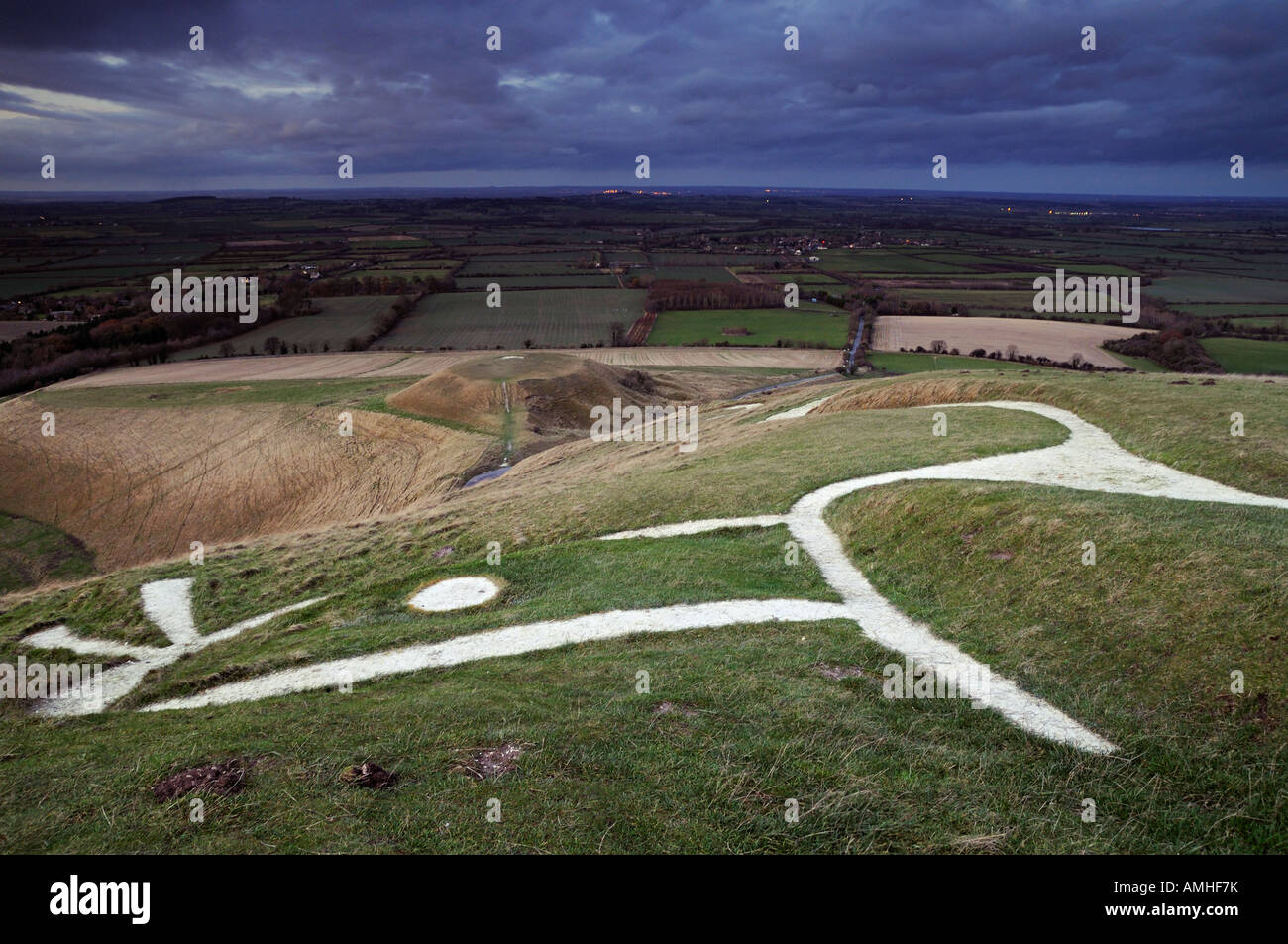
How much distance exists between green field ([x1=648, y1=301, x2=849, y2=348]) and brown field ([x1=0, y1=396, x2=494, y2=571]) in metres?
50.8

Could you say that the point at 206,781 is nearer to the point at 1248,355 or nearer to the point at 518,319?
the point at 1248,355

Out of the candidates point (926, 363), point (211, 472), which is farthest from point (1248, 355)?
point (211, 472)

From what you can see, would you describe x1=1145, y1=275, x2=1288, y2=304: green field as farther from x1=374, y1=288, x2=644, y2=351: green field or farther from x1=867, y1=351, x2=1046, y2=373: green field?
x1=374, y1=288, x2=644, y2=351: green field

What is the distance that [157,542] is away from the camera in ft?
139

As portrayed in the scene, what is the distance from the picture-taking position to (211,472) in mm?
49594

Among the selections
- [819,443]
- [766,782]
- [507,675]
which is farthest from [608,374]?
[766,782]

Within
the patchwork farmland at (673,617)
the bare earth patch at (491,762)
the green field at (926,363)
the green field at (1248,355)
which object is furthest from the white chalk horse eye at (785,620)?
the green field at (1248,355)

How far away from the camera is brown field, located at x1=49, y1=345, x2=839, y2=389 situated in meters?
76.6

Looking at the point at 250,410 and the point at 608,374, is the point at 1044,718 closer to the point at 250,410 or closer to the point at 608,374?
the point at 608,374

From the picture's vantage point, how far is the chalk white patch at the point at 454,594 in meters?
20.2

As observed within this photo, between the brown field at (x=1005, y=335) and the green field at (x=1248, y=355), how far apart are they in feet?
28.2

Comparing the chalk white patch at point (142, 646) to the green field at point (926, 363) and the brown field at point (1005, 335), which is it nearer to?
the green field at point (926, 363)

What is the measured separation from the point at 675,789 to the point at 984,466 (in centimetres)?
2032

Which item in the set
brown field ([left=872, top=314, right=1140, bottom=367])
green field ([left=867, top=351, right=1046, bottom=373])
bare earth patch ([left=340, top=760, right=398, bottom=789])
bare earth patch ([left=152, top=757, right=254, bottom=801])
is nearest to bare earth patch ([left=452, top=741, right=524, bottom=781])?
bare earth patch ([left=340, top=760, right=398, bottom=789])
